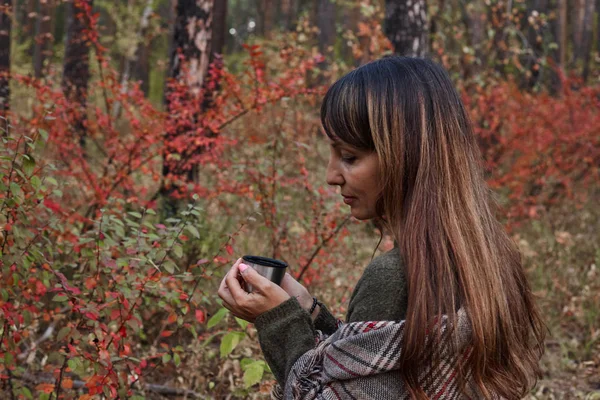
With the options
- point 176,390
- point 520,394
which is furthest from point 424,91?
point 176,390

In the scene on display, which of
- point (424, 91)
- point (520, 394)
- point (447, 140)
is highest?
point (424, 91)

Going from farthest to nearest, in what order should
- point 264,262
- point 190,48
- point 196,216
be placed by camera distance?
point 190,48, point 196,216, point 264,262

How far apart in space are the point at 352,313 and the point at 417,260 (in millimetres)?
236

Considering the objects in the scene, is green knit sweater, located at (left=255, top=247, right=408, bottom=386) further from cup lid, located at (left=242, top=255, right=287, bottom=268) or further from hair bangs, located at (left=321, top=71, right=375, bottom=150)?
hair bangs, located at (left=321, top=71, right=375, bottom=150)

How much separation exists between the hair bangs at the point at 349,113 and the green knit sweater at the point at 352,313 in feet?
1.03

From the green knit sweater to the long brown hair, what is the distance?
0.05 m

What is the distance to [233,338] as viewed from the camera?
9.23ft

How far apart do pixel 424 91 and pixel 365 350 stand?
690 millimetres

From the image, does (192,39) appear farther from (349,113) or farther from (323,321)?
(349,113)

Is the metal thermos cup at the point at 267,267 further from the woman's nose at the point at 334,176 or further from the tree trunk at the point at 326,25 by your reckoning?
the tree trunk at the point at 326,25

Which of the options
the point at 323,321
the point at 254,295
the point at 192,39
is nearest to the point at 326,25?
the point at 192,39

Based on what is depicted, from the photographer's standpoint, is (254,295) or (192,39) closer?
(254,295)

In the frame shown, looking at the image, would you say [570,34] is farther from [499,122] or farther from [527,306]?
[527,306]

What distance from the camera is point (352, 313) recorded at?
180 cm
